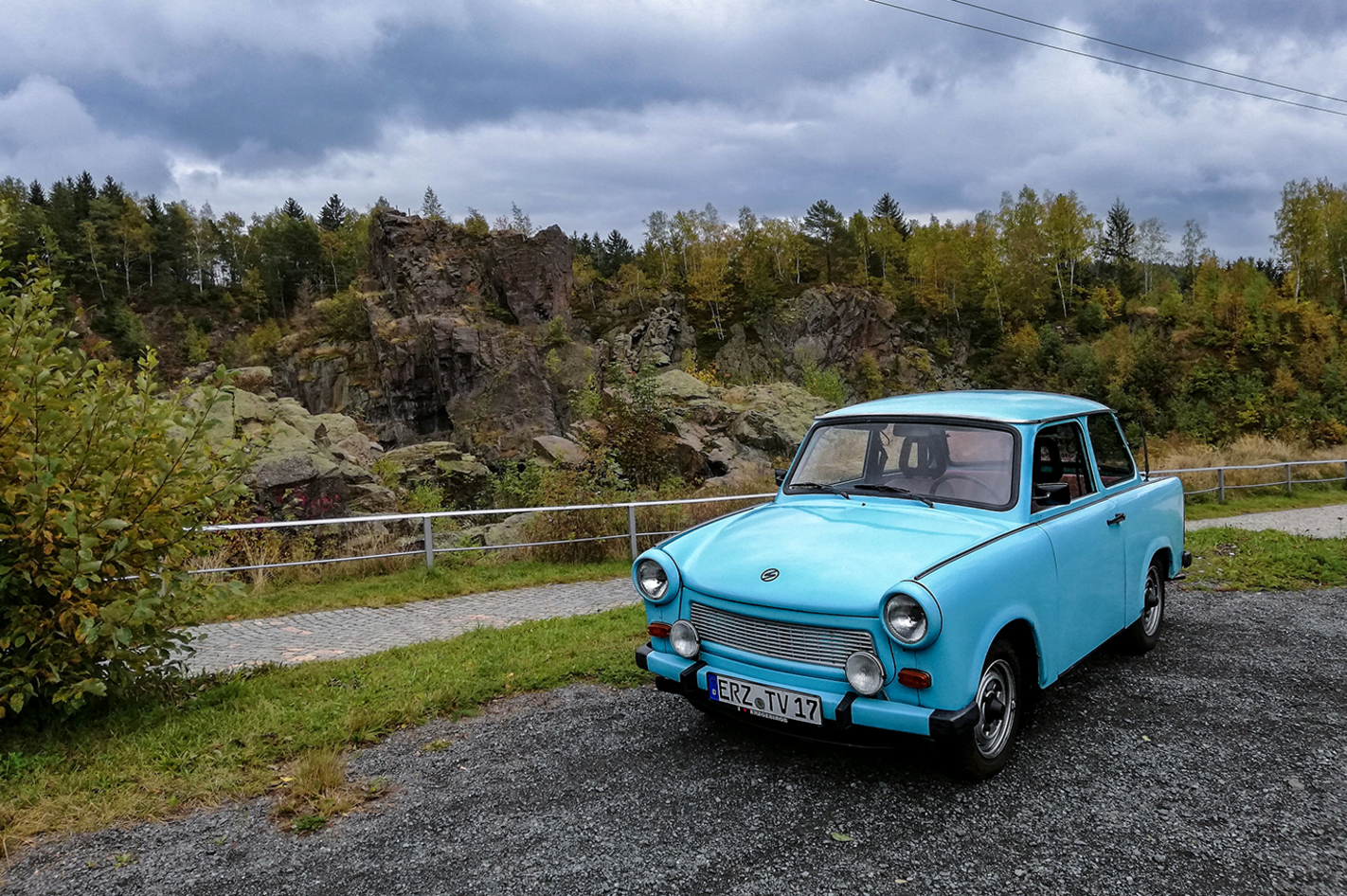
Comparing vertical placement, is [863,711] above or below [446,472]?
above

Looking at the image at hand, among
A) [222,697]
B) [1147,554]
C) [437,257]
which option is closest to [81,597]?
[222,697]

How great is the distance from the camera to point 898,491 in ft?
15.8

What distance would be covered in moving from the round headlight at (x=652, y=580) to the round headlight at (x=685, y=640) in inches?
8.0

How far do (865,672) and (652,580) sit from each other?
51.5 inches

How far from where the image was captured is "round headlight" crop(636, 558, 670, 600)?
4344 mm

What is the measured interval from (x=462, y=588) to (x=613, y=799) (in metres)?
6.18

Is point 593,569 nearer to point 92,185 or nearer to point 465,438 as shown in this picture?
point 465,438

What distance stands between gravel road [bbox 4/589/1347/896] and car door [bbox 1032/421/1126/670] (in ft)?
1.77

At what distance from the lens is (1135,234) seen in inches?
3342

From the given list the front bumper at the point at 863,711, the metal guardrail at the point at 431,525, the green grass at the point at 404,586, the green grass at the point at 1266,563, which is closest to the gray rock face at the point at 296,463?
the metal guardrail at the point at 431,525

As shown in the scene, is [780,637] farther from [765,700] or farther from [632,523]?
[632,523]

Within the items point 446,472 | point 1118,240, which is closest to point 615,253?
point 1118,240

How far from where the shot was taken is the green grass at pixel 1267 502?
16.6 metres

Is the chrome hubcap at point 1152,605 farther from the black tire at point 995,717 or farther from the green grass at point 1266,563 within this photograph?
the green grass at point 1266,563
